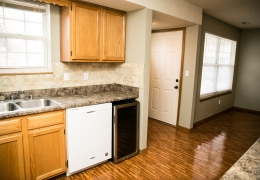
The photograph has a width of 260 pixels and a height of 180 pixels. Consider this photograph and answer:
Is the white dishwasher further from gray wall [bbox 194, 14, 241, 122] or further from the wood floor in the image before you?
gray wall [bbox 194, 14, 241, 122]

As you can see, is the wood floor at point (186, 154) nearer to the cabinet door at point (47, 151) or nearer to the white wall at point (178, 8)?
the cabinet door at point (47, 151)

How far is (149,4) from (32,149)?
7.66 ft

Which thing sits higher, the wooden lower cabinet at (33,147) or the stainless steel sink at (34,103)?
the stainless steel sink at (34,103)

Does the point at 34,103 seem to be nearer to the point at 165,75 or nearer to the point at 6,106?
the point at 6,106

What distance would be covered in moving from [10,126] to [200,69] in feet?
11.8

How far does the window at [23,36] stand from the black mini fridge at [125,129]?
1.18 m

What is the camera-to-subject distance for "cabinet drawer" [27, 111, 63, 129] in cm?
198

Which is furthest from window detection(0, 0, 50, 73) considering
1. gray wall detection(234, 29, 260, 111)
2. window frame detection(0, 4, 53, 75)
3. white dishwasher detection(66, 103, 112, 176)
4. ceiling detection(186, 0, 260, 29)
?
gray wall detection(234, 29, 260, 111)

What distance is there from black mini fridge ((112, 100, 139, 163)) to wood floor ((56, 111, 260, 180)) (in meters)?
0.13

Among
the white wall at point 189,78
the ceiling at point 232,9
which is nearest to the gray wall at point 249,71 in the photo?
the ceiling at point 232,9

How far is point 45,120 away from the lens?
2.07 meters

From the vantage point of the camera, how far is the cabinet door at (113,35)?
274cm

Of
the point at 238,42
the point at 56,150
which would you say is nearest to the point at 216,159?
the point at 56,150

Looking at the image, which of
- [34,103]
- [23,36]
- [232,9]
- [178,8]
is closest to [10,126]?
[34,103]
